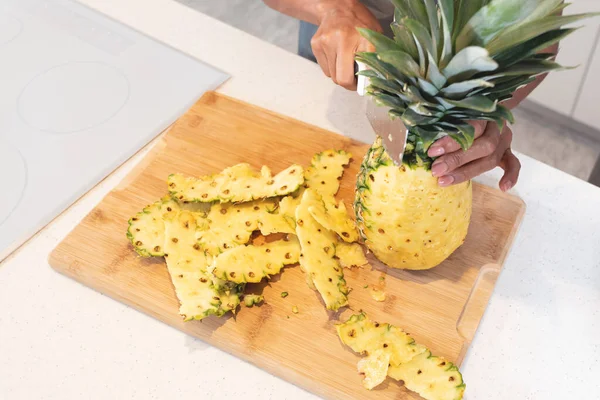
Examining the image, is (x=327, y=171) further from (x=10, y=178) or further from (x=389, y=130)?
(x=10, y=178)

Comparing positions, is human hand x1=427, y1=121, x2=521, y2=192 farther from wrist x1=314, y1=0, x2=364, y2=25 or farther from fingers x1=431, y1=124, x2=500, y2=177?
wrist x1=314, y1=0, x2=364, y2=25

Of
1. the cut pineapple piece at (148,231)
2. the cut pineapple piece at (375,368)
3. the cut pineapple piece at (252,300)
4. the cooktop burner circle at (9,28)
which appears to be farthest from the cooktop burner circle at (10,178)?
the cut pineapple piece at (375,368)

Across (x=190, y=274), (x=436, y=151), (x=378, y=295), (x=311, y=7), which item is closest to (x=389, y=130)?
(x=436, y=151)

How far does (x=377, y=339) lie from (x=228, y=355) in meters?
0.27

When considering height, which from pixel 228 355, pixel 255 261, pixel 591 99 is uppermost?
pixel 255 261

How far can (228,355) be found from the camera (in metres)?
1.12

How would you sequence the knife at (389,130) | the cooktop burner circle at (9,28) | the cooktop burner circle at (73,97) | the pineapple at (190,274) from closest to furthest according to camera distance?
1. the knife at (389,130)
2. the pineapple at (190,274)
3. the cooktop burner circle at (73,97)
4. the cooktop burner circle at (9,28)

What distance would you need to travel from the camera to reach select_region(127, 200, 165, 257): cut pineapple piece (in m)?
1.18

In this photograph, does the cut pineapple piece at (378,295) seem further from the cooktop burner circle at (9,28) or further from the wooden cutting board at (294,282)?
the cooktop burner circle at (9,28)

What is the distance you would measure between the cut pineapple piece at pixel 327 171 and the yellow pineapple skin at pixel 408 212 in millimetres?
140

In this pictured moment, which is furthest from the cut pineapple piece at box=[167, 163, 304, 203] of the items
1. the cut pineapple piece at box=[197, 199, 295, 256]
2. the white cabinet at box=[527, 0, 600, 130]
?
the white cabinet at box=[527, 0, 600, 130]

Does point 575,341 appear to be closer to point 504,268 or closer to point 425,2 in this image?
point 504,268

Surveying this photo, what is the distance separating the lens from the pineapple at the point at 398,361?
102cm

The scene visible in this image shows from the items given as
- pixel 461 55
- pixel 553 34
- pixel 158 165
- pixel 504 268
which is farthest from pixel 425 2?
pixel 158 165
